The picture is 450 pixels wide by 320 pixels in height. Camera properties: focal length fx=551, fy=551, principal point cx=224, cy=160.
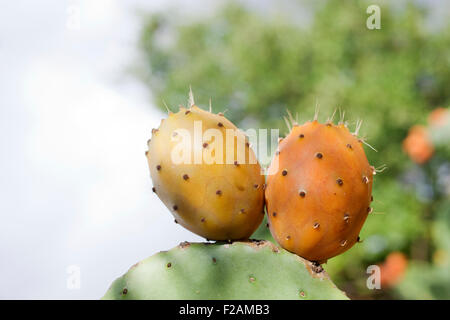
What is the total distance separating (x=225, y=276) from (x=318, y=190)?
8.3 inches

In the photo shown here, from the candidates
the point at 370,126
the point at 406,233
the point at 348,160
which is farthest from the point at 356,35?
the point at 348,160

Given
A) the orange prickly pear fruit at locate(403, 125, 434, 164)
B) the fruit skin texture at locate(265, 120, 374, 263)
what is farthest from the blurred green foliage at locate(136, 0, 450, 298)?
the fruit skin texture at locate(265, 120, 374, 263)

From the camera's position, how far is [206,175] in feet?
3.06

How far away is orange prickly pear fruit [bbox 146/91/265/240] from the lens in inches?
36.8

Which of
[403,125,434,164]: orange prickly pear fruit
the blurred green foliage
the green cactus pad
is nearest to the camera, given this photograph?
the green cactus pad

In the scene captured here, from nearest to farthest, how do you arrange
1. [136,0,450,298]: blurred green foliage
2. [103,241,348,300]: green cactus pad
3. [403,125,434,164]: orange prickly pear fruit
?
[103,241,348,300]: green cactus pad < [403,125,434,164]: orange prickly pear fruit < [136,0,450,298]: blurred green foliage

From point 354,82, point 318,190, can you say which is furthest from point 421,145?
point 318,190

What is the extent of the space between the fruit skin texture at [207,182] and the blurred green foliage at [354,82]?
5298 mm

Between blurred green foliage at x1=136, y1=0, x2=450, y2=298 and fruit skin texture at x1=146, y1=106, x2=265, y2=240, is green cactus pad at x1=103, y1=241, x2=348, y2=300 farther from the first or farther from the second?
blurred green foliage at x1=136, y1=0, x2=450, y2=298

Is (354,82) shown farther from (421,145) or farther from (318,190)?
(318,190)

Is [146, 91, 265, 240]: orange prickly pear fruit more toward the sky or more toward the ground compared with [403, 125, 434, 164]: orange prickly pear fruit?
more toward the sky

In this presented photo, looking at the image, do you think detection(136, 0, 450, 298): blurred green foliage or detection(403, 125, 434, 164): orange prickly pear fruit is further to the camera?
detection(136, 0, 450, 298): blurred green foliage

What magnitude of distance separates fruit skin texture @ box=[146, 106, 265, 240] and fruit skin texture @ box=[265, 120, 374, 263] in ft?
0.14
